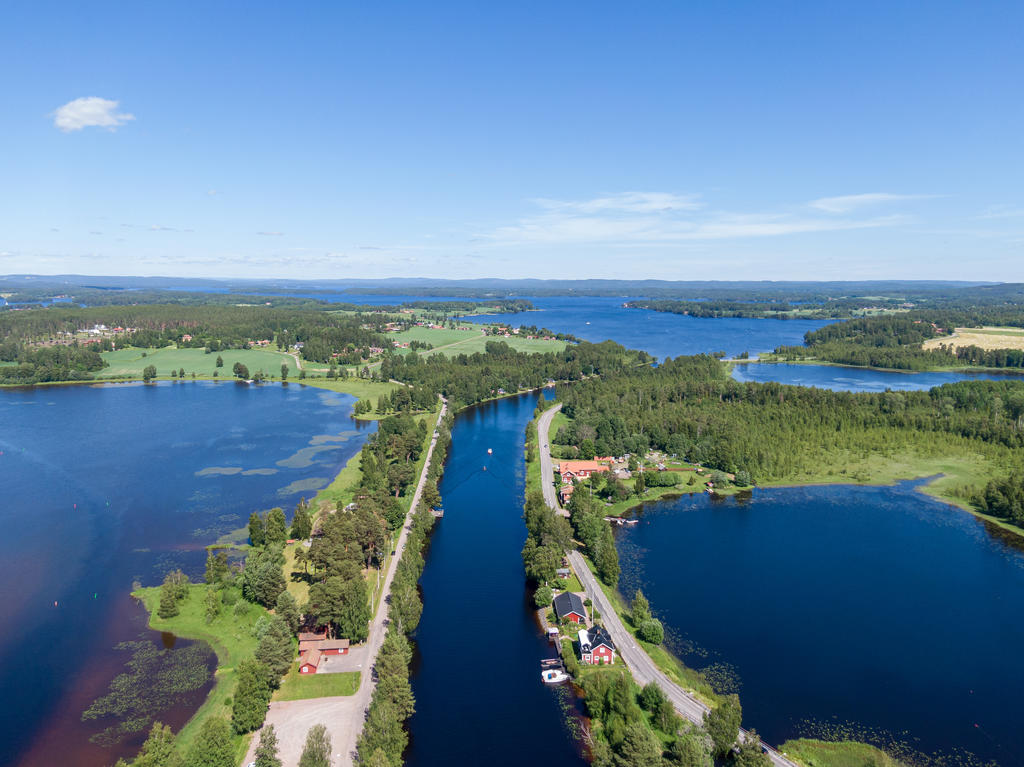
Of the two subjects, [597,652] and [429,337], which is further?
[429,337]

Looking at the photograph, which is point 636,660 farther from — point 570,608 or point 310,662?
point 310,662

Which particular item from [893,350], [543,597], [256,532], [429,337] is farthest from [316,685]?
[893,350]

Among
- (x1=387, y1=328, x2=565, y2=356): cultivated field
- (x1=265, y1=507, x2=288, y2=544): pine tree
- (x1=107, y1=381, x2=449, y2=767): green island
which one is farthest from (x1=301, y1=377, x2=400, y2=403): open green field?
(x1=265, y1=507, x2=288, y2=544): pine tree

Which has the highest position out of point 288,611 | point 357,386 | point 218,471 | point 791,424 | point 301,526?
point 791,424

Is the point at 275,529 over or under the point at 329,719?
over

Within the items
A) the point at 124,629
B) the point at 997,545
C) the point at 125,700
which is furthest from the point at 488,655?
the point at 997,545

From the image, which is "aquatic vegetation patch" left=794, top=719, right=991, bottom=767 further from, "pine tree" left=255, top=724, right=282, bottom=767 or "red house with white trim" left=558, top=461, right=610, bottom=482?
"red house with white trim" left=558, top=461, right=610, bottom=482

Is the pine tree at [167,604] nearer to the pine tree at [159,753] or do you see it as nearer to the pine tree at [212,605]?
the pine tree at [212,605]
